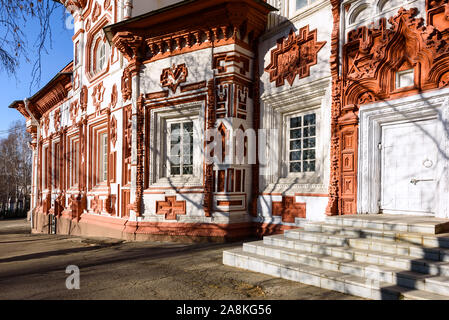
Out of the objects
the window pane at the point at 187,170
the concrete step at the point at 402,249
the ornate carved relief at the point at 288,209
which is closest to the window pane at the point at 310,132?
the ornate carved relief at the point at 288,209

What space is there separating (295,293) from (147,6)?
10.1 metres

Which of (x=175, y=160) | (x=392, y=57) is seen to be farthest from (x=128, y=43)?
(x=392, y=57)

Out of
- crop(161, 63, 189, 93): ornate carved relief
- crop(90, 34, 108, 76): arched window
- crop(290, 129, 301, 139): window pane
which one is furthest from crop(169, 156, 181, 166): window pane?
crop(90, 34, 108, 76): arched window

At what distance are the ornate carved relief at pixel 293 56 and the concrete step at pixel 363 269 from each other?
14.2 ft

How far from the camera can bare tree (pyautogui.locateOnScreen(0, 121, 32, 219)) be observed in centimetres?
3259

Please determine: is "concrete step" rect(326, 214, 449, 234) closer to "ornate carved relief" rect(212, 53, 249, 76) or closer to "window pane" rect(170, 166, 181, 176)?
"ornate carved relief" rect(212, 53, 249, 76)

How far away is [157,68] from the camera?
30.0 feet

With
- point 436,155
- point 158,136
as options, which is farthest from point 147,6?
point 436,155

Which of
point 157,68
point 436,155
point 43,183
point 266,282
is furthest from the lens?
point 43,183

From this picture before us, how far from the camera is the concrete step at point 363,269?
11.4 ft

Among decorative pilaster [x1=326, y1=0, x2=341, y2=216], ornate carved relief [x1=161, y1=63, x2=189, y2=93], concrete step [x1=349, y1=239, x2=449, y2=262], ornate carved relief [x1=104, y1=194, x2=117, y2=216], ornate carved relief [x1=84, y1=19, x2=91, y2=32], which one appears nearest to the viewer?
concrete step [x1=349, y1=239, x2=449, y2=262]

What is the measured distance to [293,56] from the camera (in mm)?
7785

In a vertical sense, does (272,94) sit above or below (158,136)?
above
